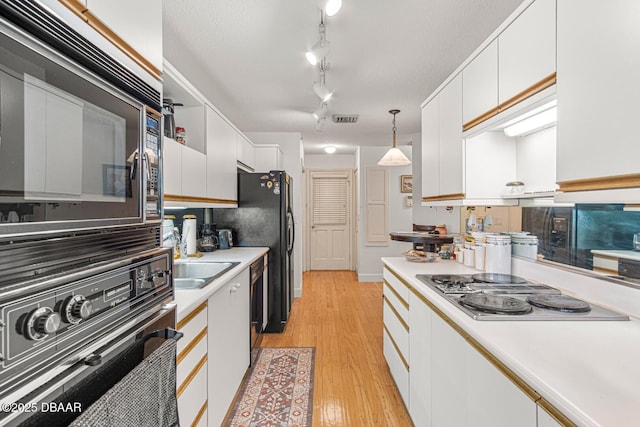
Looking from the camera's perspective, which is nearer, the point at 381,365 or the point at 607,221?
the point at 607,221

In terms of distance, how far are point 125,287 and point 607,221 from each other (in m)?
1.80

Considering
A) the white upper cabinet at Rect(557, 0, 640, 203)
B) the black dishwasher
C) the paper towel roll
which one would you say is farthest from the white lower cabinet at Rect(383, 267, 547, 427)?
the paper towel roll

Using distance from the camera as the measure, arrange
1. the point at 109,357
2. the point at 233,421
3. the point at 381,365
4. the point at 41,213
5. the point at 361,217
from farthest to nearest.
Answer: the point at 361,217 → the point at 381,365 → the point at 233,421 → the point at 109,357 → the point at 41,213

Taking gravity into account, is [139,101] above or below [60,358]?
above

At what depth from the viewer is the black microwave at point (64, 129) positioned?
498 mm

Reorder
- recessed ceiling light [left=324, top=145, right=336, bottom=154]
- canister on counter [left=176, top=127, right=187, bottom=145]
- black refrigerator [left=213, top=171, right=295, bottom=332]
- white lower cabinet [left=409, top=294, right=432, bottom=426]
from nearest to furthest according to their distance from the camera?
white lower cabinet [left=409, top=294, right=432, bottom=426]
canister on counter [left=176, top=127, right=187, bottom=145]
black refrigerator [left=213, top=171, right=295, bottom=332]
recessed ceiling light [left=324, top=145, right=336, bottom=154]

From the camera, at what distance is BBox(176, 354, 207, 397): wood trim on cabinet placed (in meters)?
1.15

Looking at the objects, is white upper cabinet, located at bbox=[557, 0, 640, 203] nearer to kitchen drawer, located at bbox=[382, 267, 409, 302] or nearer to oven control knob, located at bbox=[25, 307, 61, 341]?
kitchen drawer, located at bbox=[382, 267, 409, 302]

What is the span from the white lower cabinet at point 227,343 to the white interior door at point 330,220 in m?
4.14

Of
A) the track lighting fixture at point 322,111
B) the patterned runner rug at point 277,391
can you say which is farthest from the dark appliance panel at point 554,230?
the track lighting fixture at point 322,111

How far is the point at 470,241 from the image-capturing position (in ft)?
7.18

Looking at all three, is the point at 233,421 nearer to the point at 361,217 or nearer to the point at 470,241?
the point at 470,241

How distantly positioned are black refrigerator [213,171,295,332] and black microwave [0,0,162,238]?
2292 mm

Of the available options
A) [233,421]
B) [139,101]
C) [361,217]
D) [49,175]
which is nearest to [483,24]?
[139,101]
